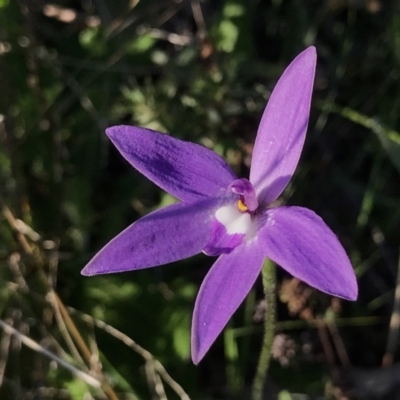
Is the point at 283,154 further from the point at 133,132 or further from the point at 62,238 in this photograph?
the point at 62,238

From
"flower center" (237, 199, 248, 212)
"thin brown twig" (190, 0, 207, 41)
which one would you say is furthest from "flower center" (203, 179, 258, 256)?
"thin brown twig" (190, 0, 207, 41)

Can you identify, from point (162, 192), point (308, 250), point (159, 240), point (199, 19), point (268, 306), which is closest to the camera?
point (308, 250)

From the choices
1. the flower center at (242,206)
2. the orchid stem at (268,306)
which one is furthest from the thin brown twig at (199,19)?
the orchid stem at (268,306)

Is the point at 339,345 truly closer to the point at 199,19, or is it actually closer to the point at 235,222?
the point at 235,222

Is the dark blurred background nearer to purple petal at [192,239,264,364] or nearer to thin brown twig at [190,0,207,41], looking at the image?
thin brown twig at [190,0,207,41]

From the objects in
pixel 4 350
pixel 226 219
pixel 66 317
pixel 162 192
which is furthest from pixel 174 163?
pixel 4 350

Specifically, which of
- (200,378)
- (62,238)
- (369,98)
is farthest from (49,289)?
(369,98)

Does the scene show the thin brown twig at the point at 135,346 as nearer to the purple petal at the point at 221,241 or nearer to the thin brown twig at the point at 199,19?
the purple petal at the point at 221,241
